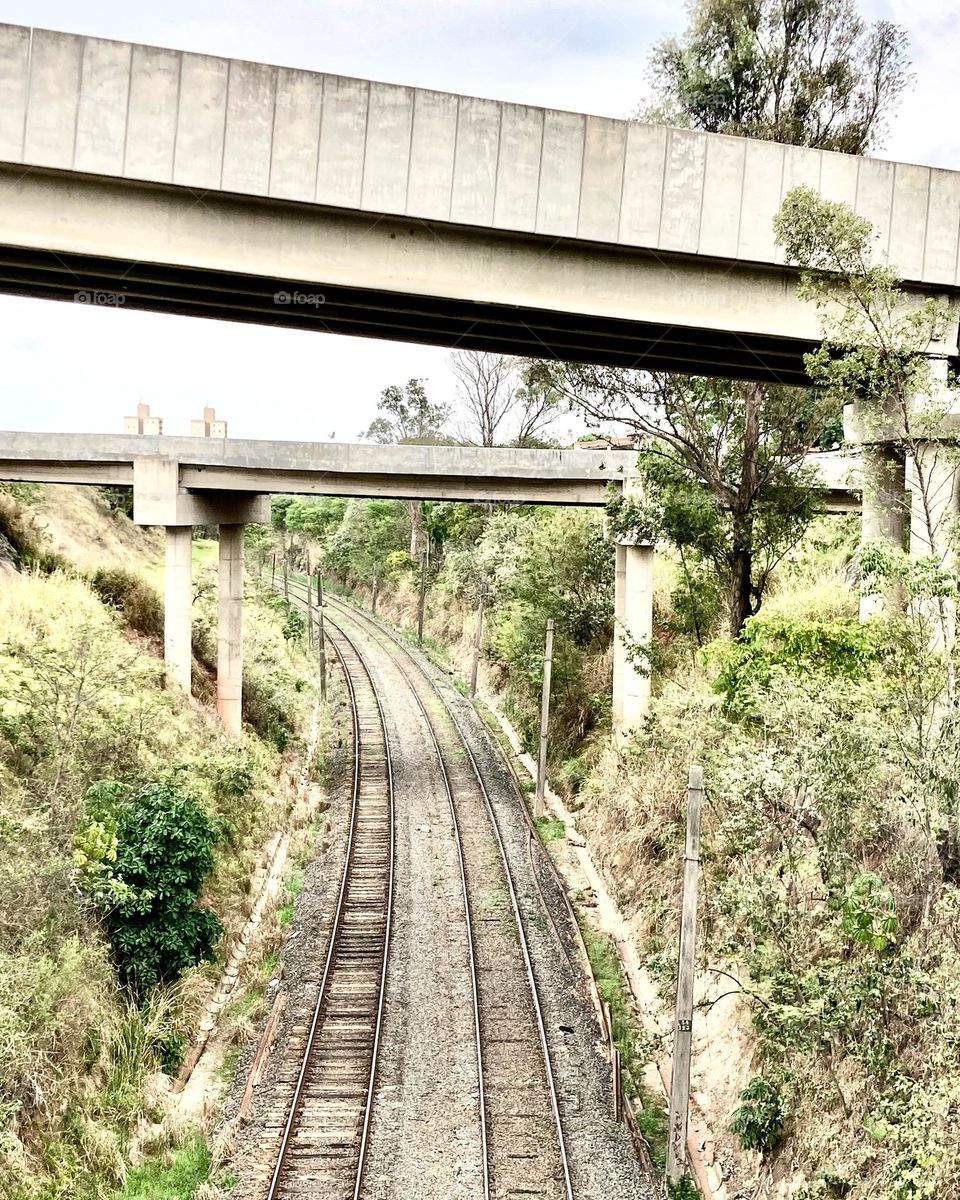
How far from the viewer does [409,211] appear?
30.9 feet

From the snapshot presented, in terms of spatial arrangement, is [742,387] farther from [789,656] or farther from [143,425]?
[143,425]

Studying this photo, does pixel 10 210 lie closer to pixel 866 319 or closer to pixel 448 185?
Answer: pixel 448 185

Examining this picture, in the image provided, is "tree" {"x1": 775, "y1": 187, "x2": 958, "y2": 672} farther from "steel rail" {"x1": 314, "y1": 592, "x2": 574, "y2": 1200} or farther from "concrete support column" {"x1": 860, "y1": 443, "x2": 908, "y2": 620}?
"steel rail" {"x1": 314, "y1": 592, "x2": 574, "y2": 1200}

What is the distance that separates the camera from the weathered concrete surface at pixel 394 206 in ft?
29.1

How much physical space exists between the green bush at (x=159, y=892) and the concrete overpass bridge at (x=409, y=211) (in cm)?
832

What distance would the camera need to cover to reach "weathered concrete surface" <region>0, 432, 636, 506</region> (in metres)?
24.0

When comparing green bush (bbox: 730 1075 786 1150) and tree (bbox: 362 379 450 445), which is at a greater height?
tree (bbox: 362 379 450 445)

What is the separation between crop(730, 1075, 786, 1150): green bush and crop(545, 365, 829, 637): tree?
31.0 ft

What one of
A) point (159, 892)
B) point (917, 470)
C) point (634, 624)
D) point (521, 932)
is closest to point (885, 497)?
point (917, 470)

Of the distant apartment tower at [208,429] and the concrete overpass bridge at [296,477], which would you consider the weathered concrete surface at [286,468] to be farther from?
the distant apartment tower at [208,429]

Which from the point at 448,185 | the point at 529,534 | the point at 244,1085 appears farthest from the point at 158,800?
the point at 529,534

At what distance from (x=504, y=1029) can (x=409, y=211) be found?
37.2 ft

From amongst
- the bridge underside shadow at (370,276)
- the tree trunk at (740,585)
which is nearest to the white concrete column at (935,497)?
the bridge underside shadow at (370,276)

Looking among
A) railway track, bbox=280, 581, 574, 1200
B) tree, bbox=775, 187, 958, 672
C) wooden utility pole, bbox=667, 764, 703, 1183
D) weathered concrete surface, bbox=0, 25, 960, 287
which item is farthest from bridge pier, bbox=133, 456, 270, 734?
tree, bbox=775, 187, 958, 672
